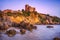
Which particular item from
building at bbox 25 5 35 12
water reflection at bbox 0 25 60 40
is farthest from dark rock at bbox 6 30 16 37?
building at bbox 25 5 35 12

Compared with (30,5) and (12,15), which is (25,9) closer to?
(30,5)

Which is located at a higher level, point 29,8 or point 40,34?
point 29,8

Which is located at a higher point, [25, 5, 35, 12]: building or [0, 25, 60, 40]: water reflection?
[25, 5, 35, 12]: building

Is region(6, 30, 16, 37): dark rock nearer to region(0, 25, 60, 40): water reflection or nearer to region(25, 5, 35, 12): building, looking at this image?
region(0, 25, 60, 40): water reflection

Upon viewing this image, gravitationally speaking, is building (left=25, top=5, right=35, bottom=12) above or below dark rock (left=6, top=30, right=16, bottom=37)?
above

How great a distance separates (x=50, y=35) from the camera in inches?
71.7

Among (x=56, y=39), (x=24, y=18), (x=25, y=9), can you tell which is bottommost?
(x=56, y=39)

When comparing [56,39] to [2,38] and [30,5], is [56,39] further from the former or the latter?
[2,38]

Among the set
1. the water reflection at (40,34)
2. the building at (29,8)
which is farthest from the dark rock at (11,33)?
the building at (29,8)

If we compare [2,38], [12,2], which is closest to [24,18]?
[12,2]

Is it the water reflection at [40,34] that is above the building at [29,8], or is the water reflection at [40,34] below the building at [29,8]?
below

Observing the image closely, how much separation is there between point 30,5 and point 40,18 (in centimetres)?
25

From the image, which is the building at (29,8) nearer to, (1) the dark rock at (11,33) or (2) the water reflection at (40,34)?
(2) the water reflection at (40,34)

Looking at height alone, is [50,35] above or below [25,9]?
below
